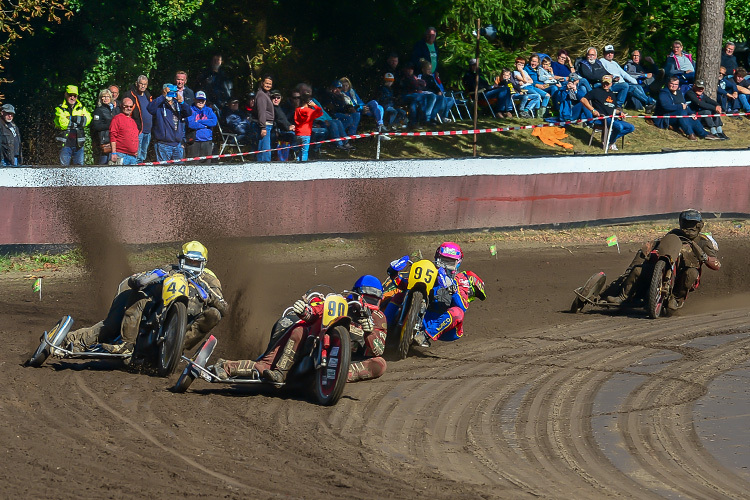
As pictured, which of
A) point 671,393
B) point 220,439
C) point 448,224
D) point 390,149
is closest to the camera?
point 220,439

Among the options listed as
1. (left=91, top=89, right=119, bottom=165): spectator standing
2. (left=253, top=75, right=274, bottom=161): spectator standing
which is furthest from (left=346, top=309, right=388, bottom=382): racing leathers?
(left=253, top=75, right=274, bottom=161): spectator standing

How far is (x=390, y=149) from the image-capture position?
2180 cm

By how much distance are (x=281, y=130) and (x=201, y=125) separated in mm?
1679

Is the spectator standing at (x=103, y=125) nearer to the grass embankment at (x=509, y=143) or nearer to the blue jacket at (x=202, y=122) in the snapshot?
the blue jacket at (x=202, y=122)

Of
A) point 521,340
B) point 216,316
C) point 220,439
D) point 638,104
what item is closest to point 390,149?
point 638,104

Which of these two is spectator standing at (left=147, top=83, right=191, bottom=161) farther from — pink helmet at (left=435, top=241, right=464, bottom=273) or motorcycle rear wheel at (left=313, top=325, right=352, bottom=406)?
motorcycle rear wheel at (left=313, top=325, right=352, bottom=406)

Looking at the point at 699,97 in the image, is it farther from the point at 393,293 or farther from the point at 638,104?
the point at 393,293

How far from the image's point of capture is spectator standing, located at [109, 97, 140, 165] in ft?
54.5

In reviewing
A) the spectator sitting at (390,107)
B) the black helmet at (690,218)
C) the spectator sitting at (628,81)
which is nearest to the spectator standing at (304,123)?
the spectator sitting at (390,107)

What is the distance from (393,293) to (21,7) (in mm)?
10194

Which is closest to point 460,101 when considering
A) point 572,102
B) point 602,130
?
point 572,102

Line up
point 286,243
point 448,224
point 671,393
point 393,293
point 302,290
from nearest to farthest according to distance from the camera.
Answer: point 671,393, point 393,293, point 302,290, point 286,243, point 448,224

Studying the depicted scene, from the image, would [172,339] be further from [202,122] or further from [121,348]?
[202,122]

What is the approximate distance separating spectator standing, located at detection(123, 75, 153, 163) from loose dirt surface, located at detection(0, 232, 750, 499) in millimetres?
4353
